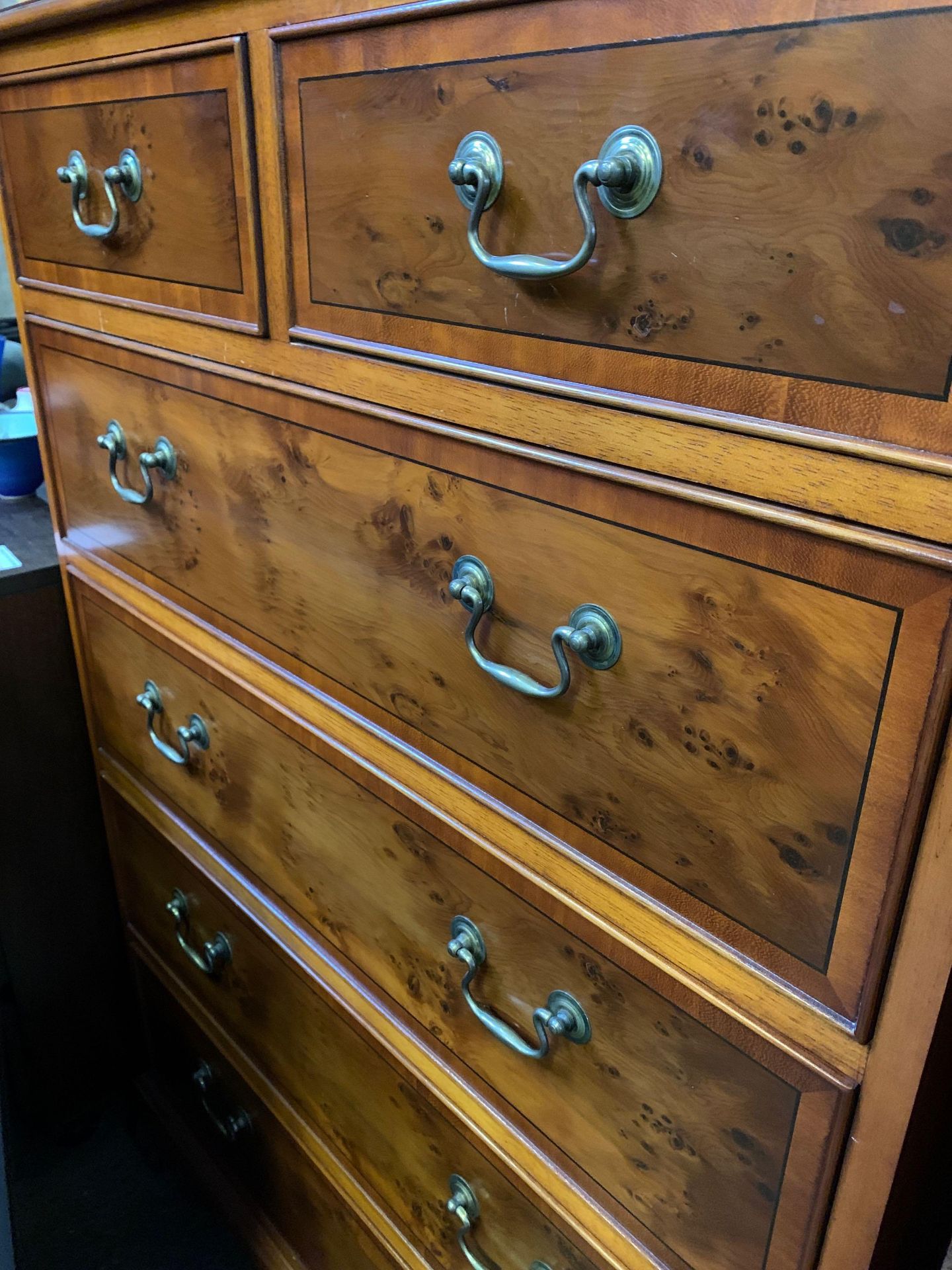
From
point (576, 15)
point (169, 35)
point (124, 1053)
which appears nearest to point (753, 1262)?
point (576, 15)

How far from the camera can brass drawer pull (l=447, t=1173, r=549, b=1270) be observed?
700 mm

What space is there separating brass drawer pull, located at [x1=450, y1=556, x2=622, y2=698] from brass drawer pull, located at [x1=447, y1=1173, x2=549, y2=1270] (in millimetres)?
422

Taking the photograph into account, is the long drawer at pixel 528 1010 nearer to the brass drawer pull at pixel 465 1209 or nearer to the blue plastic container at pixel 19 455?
the brass drawer pull at pixel 465 1209

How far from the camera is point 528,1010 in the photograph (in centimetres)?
60

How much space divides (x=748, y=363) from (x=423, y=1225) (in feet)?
2.40

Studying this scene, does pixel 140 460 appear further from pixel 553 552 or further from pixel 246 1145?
pixel 246 1145

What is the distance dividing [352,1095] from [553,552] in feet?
1.85

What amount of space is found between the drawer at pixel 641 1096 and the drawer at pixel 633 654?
7 cm

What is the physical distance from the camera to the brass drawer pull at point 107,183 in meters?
0.68

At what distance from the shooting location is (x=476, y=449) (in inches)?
20.1

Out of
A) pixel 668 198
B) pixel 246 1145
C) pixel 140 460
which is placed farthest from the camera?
pixel 246 1145

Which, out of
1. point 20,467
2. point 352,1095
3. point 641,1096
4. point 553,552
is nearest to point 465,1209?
point 352,1095

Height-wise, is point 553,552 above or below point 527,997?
above

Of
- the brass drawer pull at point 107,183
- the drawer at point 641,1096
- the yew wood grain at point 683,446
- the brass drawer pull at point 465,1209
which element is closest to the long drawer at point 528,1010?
the drawer at point 641,1096
